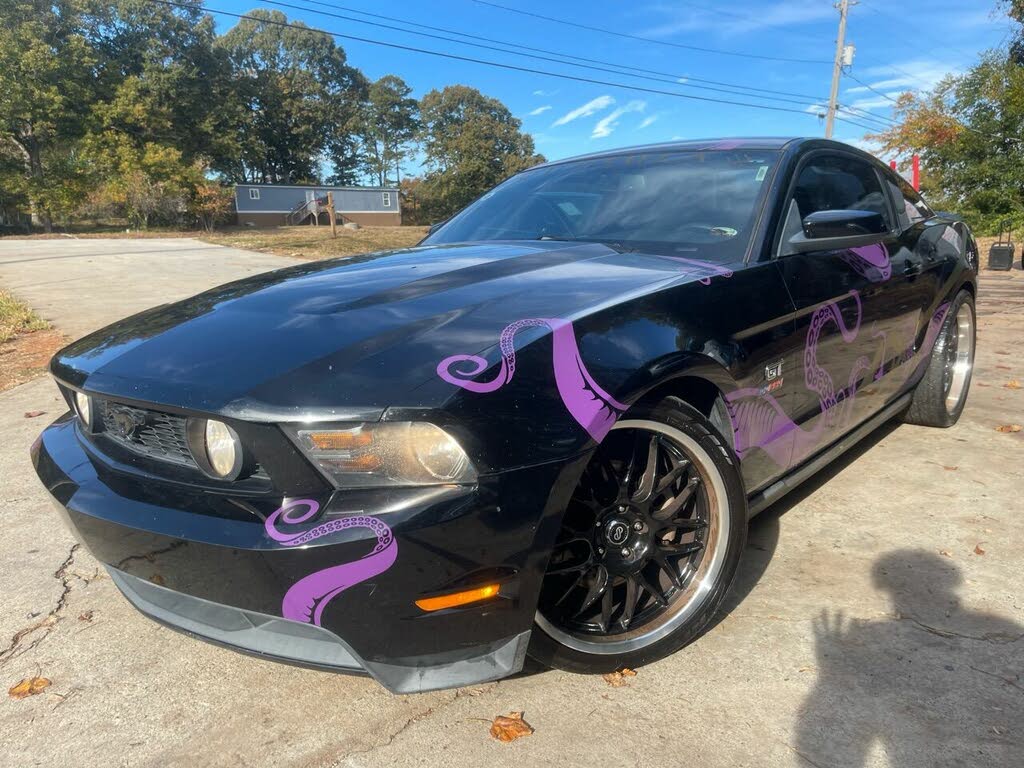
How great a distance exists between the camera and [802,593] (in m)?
2.39

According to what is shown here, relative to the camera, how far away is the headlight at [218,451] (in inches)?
63.1

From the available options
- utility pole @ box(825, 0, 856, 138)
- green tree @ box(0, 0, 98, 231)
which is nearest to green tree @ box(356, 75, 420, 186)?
green tree @ box(0, 0, 98, 231)

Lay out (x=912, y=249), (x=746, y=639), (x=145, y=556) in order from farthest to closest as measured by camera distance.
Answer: (x=912, y=249) < (x=746, y=639) < (x=145, y=556)

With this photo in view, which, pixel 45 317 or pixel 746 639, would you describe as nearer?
pixel 746 639

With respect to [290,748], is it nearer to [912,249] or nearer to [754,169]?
[754,169]

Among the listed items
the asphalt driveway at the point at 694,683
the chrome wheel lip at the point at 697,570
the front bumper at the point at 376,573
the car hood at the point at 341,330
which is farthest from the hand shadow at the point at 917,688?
the car hood at the point at 341,330

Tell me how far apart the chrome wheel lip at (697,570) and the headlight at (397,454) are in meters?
0.54

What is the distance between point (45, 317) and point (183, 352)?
8.50m

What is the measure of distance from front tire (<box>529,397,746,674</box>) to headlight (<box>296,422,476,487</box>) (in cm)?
42

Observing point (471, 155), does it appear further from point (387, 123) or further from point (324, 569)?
point (324, 569)

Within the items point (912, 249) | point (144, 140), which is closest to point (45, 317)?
point (912, 249)

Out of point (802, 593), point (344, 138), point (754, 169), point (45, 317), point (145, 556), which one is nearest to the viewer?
point (145, 556)

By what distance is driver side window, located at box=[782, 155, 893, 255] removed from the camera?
2.68 meters

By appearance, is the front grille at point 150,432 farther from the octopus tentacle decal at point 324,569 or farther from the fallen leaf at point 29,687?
the fallen leaf at point 29,687
